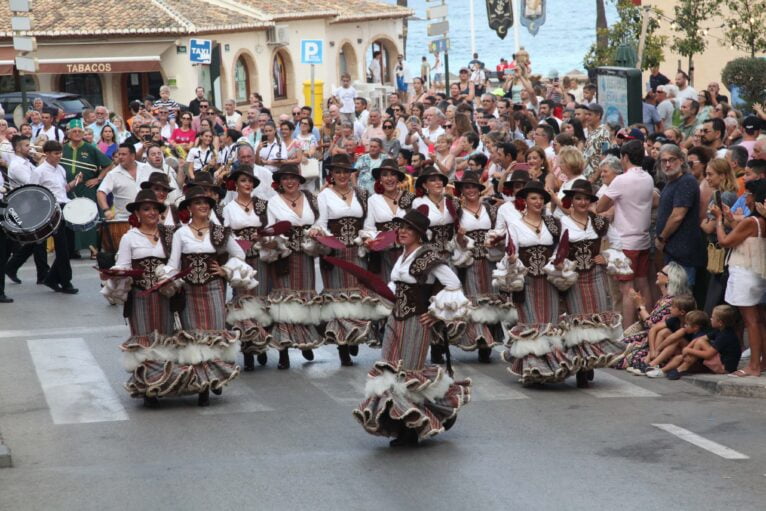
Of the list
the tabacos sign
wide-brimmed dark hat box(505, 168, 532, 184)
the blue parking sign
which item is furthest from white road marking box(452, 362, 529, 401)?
the tabacos sign

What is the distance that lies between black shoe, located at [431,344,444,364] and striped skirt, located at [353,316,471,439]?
3280mm

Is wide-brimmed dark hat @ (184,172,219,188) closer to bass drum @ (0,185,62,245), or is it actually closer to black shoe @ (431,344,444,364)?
black shoe @ (431,344,444,364)

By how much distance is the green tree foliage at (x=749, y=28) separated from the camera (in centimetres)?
2659

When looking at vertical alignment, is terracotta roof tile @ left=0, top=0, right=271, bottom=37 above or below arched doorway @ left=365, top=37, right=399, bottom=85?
above

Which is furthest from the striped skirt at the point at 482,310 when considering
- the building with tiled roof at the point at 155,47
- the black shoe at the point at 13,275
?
the building with tiled roof at the point at 155,47

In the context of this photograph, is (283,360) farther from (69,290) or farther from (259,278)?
(69,290)

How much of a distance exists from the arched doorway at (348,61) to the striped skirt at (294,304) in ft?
155

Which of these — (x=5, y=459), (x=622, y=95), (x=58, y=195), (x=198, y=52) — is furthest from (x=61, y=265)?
(x=198, y=52)

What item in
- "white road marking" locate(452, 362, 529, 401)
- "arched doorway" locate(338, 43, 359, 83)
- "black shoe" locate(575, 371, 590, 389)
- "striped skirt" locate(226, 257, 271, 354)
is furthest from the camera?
"arched doorway" locate(338, 43, 359, 83)

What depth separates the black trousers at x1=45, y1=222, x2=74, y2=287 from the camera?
734 inches

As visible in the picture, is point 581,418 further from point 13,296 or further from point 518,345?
point 13,296

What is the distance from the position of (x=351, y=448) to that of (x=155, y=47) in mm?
38828

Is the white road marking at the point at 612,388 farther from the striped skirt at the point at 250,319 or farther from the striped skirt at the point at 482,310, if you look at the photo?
the striped skirt at the point at 250,319

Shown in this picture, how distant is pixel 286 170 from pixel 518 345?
305 centimetres
